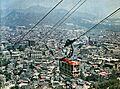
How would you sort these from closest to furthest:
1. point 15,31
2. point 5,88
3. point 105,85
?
point 105,85, point 5,88, point 15,31

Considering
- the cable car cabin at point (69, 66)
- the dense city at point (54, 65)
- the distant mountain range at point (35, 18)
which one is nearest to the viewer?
the cable car cabin at point (69, 66)

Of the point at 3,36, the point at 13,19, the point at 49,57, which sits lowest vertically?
the point at 49,57

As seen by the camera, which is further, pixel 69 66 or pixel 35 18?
pixel 35 18

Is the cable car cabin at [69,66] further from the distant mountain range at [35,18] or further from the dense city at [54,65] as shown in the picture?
the distant mountain range at [35,18]

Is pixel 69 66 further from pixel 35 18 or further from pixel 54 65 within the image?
pixel 35 18

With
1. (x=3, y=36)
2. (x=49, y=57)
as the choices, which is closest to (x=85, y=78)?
(x=49, y=57)

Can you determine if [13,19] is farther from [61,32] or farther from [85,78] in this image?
[85,78]

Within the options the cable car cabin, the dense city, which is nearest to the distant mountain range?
the dense city

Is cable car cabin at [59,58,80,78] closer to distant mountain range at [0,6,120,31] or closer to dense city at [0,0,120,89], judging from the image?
dense city at [0,0,120,89]

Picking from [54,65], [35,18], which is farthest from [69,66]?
[35,18]

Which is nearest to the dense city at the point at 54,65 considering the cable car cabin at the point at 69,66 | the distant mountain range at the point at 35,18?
the cable car cabin at the point at 69,66

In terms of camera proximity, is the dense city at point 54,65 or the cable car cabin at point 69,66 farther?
the dense city at point 54,65
